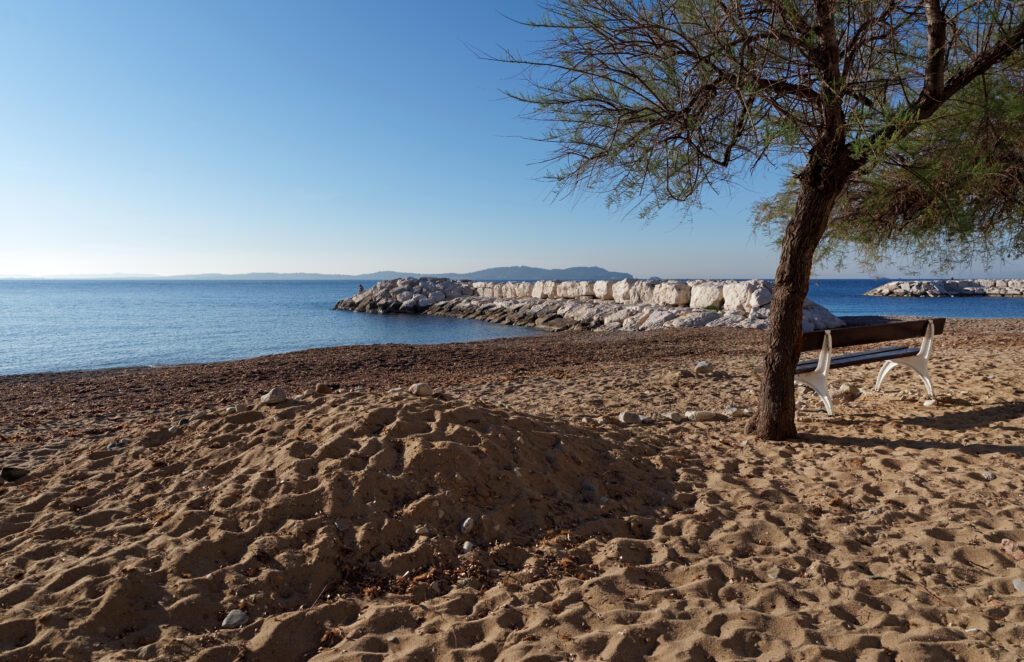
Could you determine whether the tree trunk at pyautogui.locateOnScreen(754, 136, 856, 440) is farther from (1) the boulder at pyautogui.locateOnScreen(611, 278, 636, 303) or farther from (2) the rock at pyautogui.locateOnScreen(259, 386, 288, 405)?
(1) the boulder at pyautogui.locateOnScreen(611, 278, 636, 303)

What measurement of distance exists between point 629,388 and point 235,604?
6.53m

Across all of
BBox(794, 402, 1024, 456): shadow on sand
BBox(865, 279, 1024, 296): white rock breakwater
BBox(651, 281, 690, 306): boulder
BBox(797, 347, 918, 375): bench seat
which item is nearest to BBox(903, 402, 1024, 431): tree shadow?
BBox(794, 402, 1024, 456): shadow on sand

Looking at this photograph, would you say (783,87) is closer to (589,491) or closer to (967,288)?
(589,491)

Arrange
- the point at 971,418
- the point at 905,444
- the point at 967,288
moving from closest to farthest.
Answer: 1. the point at 905,444
2. the point at 971,418
3. the point at 967,288

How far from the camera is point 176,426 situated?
5.30 m

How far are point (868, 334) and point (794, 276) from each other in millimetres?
2183

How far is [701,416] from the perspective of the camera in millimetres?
6398

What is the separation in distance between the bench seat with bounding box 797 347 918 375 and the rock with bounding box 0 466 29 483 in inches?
288

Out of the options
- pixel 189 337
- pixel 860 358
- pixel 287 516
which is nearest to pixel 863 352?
pixel 860 358

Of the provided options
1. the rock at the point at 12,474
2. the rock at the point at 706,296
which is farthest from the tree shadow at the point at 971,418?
the rock at the point at 706,296

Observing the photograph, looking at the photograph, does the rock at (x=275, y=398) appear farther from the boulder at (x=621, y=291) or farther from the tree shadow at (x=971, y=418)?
the boulder at (x=621, y=291)

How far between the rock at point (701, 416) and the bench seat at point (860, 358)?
38.9 inches

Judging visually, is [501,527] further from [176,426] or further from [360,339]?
[360,339]

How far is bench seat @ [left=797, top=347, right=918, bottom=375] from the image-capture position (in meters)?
6.28
